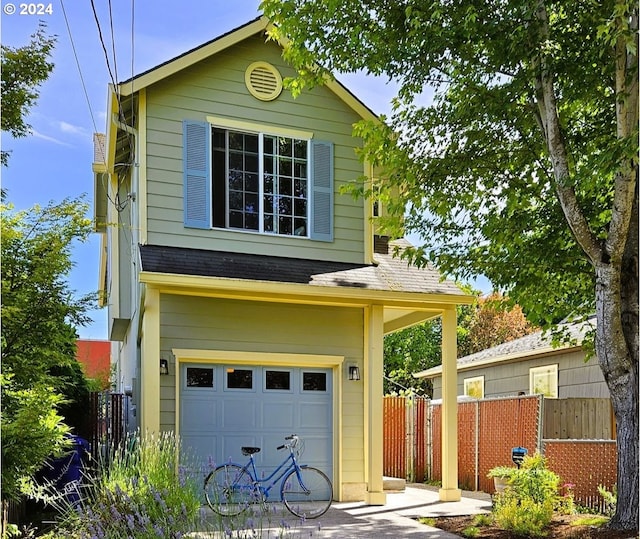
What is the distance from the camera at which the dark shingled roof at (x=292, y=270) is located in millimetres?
8844

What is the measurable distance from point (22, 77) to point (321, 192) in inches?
187

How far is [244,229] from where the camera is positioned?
9.66 meters

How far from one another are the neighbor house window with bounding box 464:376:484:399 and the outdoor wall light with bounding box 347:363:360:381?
→ 758 centimetres

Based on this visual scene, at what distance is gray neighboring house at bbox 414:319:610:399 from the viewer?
12.5 m

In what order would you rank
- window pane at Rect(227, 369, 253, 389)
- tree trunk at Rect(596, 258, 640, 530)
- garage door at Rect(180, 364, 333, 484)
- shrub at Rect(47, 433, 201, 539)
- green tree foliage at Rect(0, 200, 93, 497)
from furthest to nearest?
window pane at Rect(227, 369, 253, 389), garage door at Rect(180, 364, 333, 484), tree trunk at Rect(596, 258, 640, 530), green tree foliage at Rect(0, 200, 93, 497), shrub at Rect(47, 433, 201, 539)

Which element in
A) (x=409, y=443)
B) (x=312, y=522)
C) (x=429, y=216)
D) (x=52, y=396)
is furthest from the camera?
(x=409, y=443)

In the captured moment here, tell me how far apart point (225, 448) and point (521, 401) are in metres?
4.81

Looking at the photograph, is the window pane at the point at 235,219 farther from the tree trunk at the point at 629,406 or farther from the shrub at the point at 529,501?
the tree trunk at the point at 629,406

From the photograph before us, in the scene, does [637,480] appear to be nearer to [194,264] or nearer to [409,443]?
[194,264]

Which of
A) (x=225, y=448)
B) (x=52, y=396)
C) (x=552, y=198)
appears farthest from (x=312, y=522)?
(x=552, y=198)

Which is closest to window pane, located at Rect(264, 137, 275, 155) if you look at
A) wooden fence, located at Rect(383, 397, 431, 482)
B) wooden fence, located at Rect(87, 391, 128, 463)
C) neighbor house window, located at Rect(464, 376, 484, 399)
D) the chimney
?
the chimney

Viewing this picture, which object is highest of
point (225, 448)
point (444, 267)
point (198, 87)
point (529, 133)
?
point (198, 87)

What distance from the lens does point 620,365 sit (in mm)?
7102

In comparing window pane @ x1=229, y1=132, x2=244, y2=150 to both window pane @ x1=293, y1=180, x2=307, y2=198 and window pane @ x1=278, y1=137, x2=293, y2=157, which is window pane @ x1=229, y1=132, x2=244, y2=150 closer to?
window pane @ x1=278, y1=137, x2=293, y2=157
